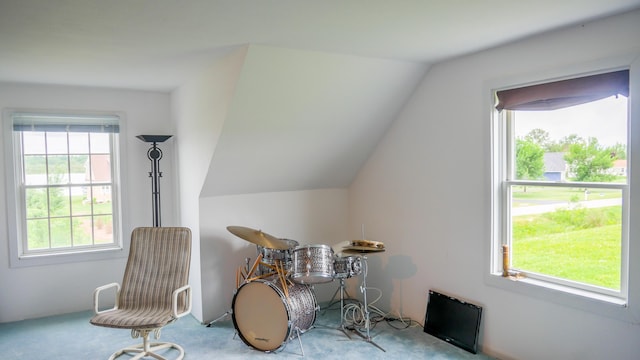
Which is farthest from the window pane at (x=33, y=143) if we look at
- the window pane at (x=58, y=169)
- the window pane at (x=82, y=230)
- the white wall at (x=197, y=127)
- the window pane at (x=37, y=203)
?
the white wall at (x=197, y=127)

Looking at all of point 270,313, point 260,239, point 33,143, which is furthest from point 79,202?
point 270,313

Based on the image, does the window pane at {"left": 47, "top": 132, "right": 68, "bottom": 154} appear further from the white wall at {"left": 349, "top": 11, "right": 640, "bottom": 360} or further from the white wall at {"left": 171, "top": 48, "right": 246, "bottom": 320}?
the white wall at {"left": 349, "top": 11, "right": 640, "bottom": 360}

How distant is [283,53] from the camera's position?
10.3ft

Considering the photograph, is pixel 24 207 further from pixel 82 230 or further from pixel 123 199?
pixel 123 199

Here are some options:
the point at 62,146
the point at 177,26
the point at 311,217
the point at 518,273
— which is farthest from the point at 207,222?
the point at 518,273

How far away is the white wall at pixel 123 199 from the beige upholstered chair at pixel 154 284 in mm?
1015

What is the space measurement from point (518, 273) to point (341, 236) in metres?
1.96

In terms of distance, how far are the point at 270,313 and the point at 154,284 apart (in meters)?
0.99

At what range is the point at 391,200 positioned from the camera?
425 cm

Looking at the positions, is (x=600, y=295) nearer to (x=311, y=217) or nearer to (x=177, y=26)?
(x=311, y=217)

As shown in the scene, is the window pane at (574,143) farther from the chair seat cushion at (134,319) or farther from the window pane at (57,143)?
the window pane at (57,143)

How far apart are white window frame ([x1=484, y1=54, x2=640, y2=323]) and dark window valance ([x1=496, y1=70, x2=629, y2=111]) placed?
5 centimetres

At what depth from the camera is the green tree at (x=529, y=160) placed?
3143mm

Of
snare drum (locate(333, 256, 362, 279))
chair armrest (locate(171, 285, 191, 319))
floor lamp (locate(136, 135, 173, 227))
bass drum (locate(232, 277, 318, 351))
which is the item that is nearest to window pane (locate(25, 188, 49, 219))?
floor lamp (locate(136, 135, 173, 227))
